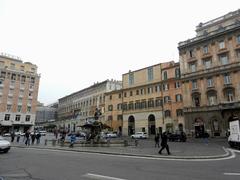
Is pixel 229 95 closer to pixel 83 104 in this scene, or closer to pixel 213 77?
pixel 213 77

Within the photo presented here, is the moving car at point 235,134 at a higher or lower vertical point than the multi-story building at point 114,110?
lower

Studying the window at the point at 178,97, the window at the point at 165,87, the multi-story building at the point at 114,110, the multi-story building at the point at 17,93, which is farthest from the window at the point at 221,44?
the multi-story building at the point at 17,93

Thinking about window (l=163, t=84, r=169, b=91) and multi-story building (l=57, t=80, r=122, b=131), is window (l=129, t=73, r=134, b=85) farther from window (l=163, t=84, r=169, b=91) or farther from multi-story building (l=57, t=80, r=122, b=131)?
multi-story building (l=57, t=80, r=122, b=131)

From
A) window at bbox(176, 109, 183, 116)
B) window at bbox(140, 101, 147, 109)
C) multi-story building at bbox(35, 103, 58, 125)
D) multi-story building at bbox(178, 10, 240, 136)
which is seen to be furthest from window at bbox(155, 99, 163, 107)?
multi-story building at bbox(35, 103, 58, 125)

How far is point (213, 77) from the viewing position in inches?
1652

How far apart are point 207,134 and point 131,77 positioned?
95.9 ft

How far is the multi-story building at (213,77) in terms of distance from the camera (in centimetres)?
3934

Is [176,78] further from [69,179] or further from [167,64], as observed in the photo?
[69,179]

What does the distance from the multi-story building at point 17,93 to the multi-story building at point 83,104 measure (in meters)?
18.1

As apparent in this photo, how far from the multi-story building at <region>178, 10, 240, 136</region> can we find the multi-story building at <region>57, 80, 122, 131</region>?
2965 centimetres

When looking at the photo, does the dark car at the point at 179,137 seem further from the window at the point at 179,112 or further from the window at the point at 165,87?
the window at the point at 165,87

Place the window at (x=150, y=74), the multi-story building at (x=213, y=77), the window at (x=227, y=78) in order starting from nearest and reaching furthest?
the multi-story building at (x=213, y=77) → the window at (x=227, y=78) → the window at (x=150, y=74)

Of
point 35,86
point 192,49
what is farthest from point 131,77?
point 35,86

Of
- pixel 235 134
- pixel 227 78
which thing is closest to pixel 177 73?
pixel 227 78
